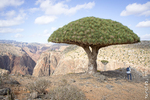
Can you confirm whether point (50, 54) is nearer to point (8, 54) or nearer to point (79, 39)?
point (8, 54)

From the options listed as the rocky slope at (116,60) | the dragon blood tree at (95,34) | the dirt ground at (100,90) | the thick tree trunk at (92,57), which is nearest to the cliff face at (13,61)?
the rocky slope at (116,60)

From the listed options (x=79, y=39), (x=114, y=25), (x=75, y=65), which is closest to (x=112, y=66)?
(x=75, y=65)

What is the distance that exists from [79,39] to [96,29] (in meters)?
1.90

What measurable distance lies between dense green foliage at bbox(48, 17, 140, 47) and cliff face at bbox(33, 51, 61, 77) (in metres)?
53.1

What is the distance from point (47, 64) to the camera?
2557 inches

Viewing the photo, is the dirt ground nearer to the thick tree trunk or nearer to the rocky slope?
the thick tree trunk

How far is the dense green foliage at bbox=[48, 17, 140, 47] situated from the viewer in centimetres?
995

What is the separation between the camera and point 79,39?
9953mm

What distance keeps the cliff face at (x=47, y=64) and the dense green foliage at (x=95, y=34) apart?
5312 centimetres

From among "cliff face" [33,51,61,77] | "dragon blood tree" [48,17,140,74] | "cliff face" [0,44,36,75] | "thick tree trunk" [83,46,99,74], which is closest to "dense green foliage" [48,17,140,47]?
"dragon blood tree" [48,17,140,74]

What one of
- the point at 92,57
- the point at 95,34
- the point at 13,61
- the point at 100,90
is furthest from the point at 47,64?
the point at 100,90

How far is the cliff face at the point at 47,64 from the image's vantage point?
60903 millimetres

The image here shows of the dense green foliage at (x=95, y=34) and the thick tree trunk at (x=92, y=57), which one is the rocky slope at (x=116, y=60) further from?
the dense green foliage at (x=95, y=34)

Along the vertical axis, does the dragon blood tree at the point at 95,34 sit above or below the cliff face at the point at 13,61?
above
